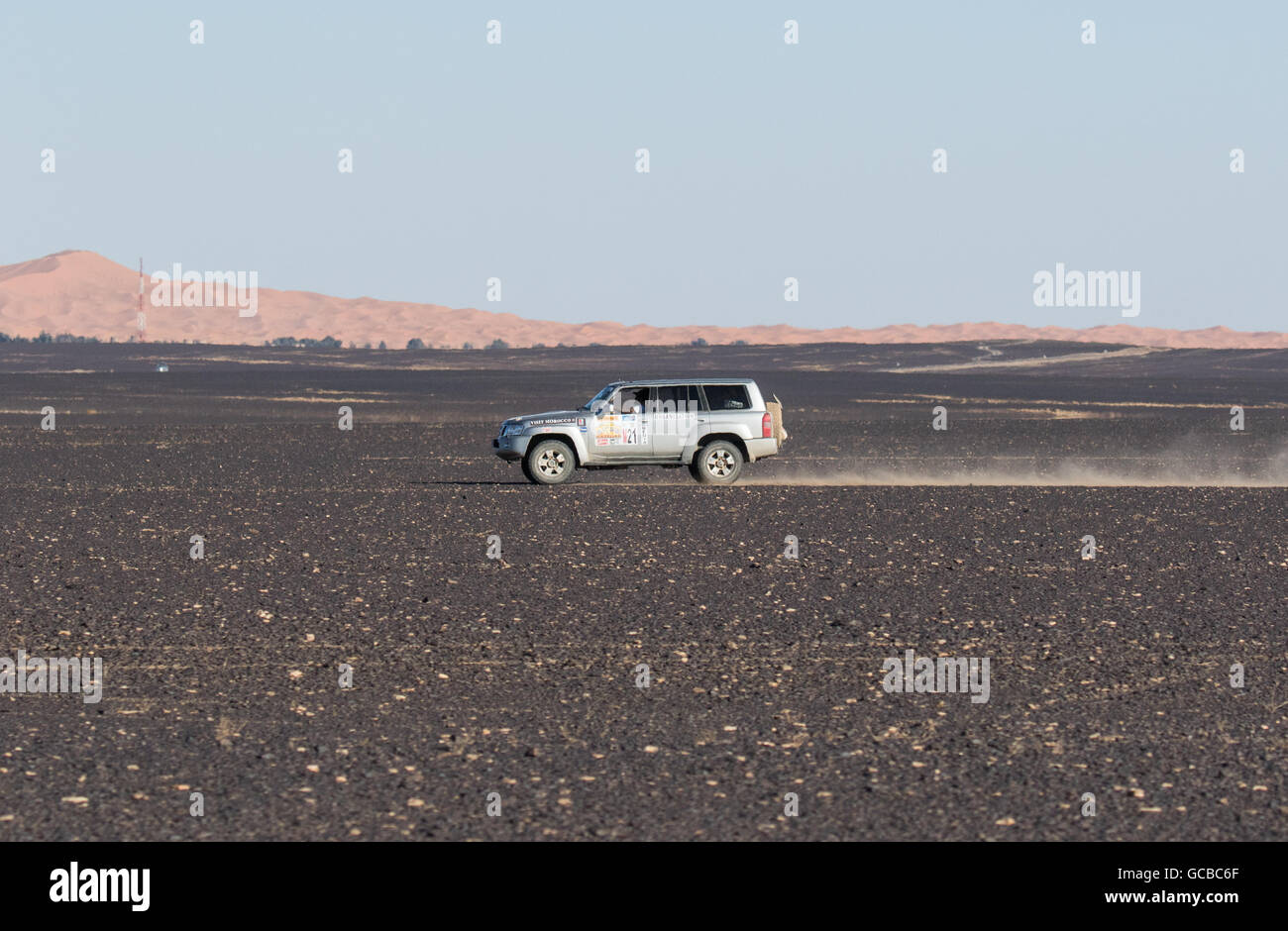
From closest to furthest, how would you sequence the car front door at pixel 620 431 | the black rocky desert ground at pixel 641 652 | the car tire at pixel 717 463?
1. the black rocky desert ground at pixel 641 652
2. the car front door at pixel 620 431
3. the car tire at pixel 717 463

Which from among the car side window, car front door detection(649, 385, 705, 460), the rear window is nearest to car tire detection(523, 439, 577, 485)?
the car side window

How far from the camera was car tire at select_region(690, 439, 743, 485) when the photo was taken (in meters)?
25.4

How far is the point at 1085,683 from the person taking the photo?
34.0ft

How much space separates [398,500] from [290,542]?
523cm

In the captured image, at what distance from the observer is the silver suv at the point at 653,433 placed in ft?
82.0

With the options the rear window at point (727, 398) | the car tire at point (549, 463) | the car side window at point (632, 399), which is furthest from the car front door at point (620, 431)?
the rear window at point (727, 398)

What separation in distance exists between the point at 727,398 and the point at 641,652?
1442 centimetres

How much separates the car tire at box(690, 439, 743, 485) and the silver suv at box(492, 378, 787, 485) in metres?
0.02

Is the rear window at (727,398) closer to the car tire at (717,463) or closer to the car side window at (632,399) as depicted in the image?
the car tire at (717,463)

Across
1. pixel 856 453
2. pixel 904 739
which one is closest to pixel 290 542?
pixel 904 739

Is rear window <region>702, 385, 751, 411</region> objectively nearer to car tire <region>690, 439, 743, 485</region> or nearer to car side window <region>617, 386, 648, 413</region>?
car tire <region>690, 439, 743, 485</region>

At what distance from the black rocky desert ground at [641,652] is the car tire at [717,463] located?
40 centimetres

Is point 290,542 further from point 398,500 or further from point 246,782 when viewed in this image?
point 246,782

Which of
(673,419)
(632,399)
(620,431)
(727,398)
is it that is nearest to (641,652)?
(620,431)
